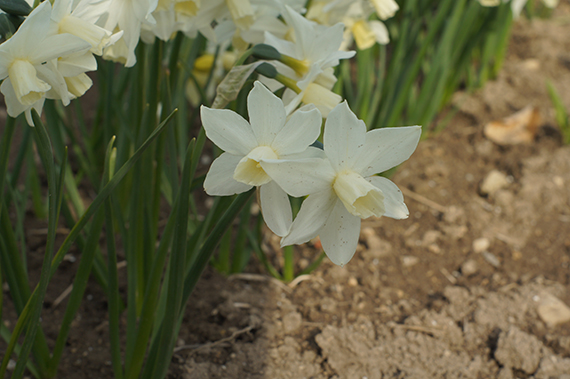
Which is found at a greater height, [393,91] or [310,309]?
[393,91]

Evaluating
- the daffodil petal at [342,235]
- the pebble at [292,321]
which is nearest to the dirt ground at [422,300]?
the pebble at [292,321]

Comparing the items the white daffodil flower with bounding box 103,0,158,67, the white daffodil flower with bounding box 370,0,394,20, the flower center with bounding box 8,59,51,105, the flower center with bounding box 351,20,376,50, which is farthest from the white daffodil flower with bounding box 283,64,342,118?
the flower center with bounding box 351,20,376,50

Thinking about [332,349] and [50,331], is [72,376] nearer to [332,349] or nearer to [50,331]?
[50,331]

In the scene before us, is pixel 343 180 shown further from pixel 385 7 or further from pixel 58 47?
pixel 385 7

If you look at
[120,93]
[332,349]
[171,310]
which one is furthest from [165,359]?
[120,93]

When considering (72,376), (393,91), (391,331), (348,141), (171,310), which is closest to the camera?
(348,141)

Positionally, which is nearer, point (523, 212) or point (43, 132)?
point (43, 132)

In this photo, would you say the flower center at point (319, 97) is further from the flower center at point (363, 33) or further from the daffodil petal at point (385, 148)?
the flower center at point (363, 33)
